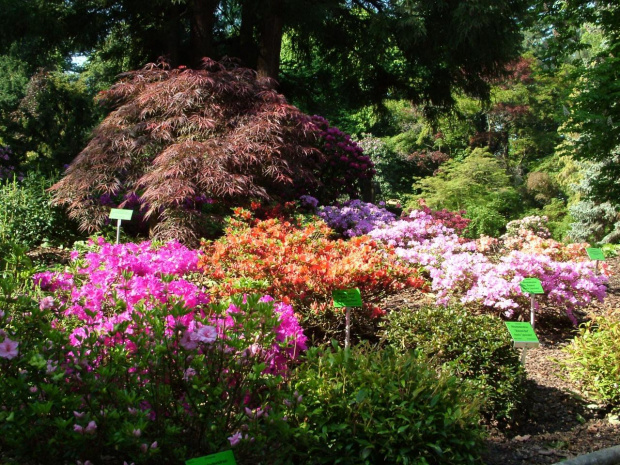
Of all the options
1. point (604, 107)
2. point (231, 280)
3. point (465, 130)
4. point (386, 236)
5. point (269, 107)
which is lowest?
point (231, 280)

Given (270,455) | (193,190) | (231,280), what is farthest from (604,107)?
(270,455)

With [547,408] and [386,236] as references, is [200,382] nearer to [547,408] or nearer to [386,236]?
[547,408]

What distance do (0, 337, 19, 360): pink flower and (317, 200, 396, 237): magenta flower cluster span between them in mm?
5720

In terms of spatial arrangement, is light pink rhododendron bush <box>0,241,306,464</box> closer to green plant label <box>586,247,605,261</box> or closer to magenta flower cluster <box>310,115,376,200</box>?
green plant label <box>586,247,605,261</box>

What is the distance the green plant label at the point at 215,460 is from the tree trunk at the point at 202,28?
25.6ft

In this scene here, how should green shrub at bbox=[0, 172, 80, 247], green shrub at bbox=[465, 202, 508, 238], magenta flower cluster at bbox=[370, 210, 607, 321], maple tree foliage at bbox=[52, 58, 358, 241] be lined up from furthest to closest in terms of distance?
green shrub at bbox=[465, 202, 508, 238]
green shrub at bbox=[0, 172, 80, 247]
maple tree foliage at bbox=[52, 58, 358, 241]
magenta flower cluster at bbox=[370, 210, 607, 321]

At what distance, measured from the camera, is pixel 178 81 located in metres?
6.35

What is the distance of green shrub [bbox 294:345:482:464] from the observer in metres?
2.19

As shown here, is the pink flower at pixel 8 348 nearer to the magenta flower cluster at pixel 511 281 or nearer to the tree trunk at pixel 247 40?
the magenta flower cluster at pixel 511 281

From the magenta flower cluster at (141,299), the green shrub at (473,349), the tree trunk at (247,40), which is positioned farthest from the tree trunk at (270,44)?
the green shrub at (473,349)

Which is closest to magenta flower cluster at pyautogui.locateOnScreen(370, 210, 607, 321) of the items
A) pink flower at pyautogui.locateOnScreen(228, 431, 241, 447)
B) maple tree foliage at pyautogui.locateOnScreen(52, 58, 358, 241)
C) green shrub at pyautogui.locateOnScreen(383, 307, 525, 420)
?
green shrub at pyautogui.locateOnScreen(383, 307, 525, 420)

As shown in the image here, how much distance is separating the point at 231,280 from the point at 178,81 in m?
3.46

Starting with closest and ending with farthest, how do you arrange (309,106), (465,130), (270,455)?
(270,455)
(309,106)
(465,130)

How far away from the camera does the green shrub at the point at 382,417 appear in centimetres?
219
